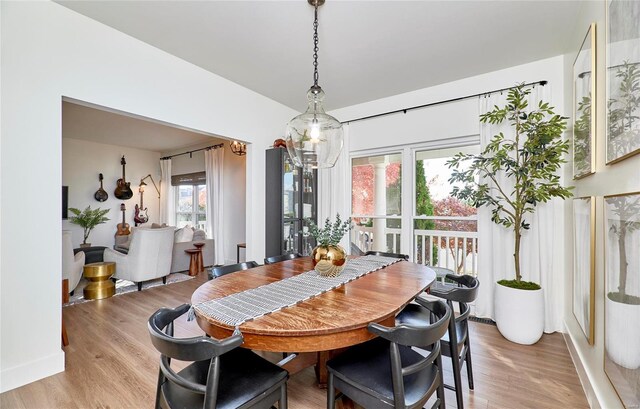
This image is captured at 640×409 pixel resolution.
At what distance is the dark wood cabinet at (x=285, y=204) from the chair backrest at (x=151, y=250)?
1.67 meters

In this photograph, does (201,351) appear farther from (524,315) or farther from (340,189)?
(340,189)

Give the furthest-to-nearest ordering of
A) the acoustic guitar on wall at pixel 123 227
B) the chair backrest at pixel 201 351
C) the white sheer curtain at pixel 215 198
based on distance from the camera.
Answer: the acoustic guitar on wall at pixel 123 227, the white sheer curtain at pixel 215 198, the chair backrest at pixel 201 351

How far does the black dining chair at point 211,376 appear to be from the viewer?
1028 mm

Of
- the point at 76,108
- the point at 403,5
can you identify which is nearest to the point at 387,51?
the point at 403,5

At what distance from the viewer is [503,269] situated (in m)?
3.00

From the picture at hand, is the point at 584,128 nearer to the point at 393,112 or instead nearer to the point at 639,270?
the point at 639,270

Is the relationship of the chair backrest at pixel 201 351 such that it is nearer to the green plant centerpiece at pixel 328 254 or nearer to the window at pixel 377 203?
the green plant centerpiece at pixel 328 254

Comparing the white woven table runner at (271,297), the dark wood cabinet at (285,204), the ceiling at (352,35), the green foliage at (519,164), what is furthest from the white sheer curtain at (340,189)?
the white woven table runner at (271,297)

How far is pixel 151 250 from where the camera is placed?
13.5 ft

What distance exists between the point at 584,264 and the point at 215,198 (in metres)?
5.81

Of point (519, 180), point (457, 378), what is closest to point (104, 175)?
point (457, 378)

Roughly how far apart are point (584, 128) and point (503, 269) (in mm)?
1617

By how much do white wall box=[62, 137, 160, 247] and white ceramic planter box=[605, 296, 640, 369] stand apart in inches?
307

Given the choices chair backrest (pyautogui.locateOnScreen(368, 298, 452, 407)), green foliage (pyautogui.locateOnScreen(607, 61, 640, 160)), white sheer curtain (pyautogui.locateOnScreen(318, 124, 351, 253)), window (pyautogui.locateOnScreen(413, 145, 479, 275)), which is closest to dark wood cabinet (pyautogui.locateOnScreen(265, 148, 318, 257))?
white sheer curtain (pyautogui.locateOnScreen(318, 124, 351, 253))
